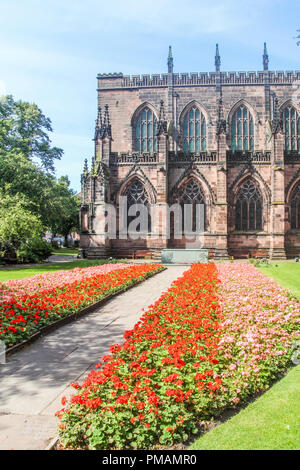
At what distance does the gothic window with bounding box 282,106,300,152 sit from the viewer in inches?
1479

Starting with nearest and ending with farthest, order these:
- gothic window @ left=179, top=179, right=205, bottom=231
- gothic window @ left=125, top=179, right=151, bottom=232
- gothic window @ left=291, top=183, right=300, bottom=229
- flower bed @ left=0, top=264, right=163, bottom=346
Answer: flower bed @ left=0, top=264, right=163, bottom=346
gothic window @ left=291, top=183, right=300, bottom=229
gothic window @ left=179, top=179, right=205, bottom=231
gothic window @ left=125, top=179, right=151, bottom=232

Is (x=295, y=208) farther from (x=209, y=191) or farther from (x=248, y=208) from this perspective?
(x=209, y=191)

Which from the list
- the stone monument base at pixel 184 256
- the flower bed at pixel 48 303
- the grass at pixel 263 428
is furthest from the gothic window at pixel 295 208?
the grass at pixel 263 428

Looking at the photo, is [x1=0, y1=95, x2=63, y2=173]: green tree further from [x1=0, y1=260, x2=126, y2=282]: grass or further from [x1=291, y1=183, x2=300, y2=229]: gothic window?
[x1=291, y1=183, x2=300, y2=229]: gothic window

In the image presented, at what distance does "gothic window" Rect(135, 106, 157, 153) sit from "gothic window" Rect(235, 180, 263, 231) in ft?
41.2

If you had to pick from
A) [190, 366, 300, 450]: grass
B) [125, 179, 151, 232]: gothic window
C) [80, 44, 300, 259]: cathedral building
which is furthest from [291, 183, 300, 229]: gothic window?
[190, 366, 300, 450]: grass

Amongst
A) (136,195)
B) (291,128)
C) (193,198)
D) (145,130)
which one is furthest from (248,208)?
(145,130)

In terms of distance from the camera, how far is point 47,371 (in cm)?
613

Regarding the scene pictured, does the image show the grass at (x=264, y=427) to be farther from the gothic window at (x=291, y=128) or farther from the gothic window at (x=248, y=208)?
the gothic window at (x=291, y=128)

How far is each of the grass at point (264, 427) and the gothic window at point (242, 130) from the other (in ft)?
115

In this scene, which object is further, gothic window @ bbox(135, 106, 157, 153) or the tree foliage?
gothic window @ bbox(135, 106, 157, 153)

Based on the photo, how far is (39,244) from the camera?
25.6m

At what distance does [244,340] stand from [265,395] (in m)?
1.56

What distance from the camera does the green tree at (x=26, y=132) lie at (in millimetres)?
31578
